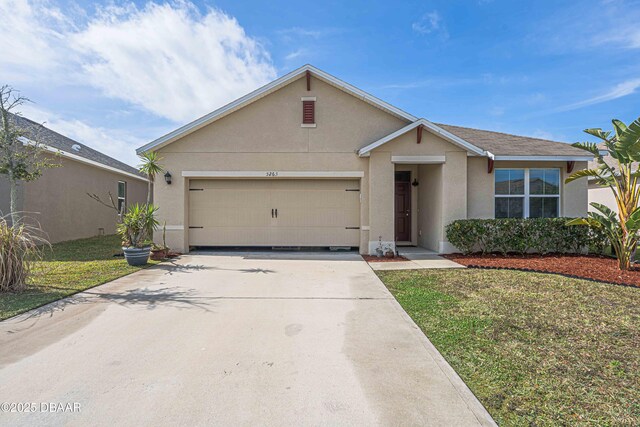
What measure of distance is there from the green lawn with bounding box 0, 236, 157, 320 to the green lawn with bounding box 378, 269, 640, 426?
19.1 feet

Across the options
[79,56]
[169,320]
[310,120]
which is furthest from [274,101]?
[169,320]

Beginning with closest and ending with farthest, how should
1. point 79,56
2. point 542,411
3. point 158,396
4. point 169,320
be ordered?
point 542,411 < point 158,396 < point 169,320 < point 79,56

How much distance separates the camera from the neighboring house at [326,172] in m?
10.0

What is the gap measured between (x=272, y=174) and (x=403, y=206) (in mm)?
5270

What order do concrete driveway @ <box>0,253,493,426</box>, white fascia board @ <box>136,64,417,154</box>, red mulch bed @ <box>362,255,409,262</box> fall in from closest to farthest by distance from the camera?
concrete driveway @ <box>0,253,493,426</box>, red mulch bed @ <box>362,255,409,262</box>, white fascia board @ <box>136,64,417,154</box>

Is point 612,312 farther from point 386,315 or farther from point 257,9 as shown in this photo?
point 257,9

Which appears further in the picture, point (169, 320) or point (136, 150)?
point (136, 150)

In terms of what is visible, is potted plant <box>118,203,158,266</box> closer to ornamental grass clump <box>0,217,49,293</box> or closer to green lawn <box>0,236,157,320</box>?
green lawn <box>0,236,157,320</box>

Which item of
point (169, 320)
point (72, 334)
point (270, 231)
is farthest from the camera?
Answer: point (270, 231)

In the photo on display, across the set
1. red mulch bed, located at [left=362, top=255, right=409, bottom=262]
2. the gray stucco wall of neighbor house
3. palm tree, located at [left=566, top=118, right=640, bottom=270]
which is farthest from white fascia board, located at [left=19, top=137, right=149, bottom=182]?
palm tree, located at [left=566, top=118, right=640, bottom=270]

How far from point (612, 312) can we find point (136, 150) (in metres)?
11.9

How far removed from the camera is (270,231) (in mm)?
10883

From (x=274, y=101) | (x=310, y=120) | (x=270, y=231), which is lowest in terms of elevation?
(x=270, y=231)

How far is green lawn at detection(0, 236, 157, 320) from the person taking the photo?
16.6 ft
